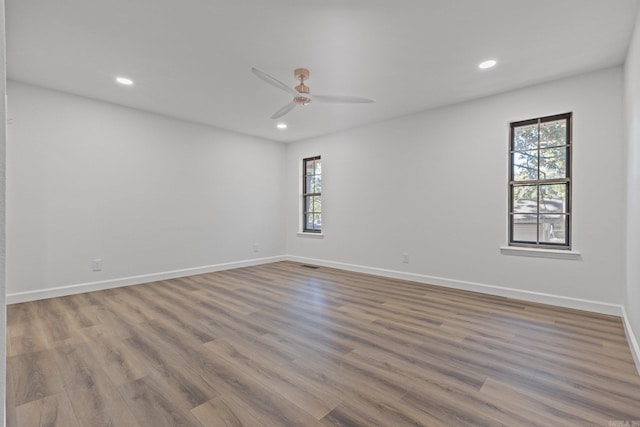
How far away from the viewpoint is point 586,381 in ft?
6.26

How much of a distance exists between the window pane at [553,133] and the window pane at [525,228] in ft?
2.92

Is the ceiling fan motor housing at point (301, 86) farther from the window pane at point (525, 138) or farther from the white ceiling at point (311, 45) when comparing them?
the window pane at point (525, 138)

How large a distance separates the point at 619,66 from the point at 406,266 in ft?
11.0

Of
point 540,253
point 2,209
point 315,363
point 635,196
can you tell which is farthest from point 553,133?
point 2,209

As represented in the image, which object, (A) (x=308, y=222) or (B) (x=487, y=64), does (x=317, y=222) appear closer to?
(A) (x=308, y=222)

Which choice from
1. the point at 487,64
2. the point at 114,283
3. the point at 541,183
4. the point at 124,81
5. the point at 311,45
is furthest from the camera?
the point at 114,283

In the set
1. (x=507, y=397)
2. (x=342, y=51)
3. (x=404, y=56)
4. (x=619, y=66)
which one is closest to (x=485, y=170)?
(x=619, y=66)

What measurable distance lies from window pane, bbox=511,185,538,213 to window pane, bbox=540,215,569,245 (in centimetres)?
17

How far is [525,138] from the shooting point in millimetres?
3744

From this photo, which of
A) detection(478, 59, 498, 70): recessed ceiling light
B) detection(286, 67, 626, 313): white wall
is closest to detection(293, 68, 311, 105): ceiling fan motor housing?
detection(478, 59, 498, 70): recessed ceiling light

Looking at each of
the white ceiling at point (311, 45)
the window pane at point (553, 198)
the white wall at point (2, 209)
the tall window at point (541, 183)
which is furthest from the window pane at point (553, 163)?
the white wall at point (2, 209)

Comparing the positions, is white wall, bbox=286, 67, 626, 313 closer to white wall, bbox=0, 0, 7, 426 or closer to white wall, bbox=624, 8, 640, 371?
white wall, bbox=624, 8, 640, 371

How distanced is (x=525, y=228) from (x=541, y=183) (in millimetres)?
580

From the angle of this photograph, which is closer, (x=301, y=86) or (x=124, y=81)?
(x=301, y=86)
